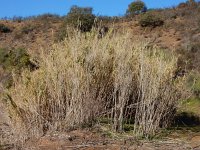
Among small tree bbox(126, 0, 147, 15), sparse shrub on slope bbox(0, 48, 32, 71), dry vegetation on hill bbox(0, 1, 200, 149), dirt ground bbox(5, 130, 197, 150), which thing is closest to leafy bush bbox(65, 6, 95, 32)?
sparse shrub on slope bbox(0, 48, 32, 71)

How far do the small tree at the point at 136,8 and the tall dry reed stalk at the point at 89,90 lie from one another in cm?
2676

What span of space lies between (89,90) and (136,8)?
27.7 metres

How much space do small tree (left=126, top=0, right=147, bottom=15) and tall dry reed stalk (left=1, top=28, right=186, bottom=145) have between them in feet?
87.8

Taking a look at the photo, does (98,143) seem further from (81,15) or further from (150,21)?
(150,21)

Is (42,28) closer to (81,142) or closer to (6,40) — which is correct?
(6,40)

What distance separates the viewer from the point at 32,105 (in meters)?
7.07

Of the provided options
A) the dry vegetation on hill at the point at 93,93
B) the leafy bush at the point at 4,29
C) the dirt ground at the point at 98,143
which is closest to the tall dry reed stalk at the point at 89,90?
the dry vegetation on hill at the point at 93,93

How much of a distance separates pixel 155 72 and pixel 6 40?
21.9 m

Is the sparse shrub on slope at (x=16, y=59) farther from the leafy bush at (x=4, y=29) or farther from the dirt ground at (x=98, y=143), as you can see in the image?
the leafy bush at (x=4, y=29)

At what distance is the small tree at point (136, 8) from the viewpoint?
112 ft

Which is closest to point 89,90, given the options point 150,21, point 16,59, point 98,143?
point 98,143

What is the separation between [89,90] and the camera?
725 centimetres

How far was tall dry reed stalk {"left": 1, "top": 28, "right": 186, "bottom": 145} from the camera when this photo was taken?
708 cm

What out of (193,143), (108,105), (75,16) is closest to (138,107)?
(108,105)
